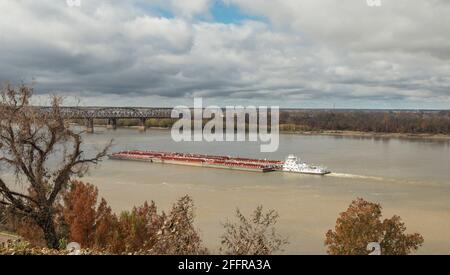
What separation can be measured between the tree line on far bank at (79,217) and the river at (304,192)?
1.42 meters

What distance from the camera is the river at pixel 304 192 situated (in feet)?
42.8

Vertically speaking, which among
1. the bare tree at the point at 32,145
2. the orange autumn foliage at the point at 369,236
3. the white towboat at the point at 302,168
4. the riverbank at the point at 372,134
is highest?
the bare tree at the point at 32,145

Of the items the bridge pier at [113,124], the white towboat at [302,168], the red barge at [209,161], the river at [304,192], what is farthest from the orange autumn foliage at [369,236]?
the bridge pier at [113,124]

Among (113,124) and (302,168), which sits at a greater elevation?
(113,124)

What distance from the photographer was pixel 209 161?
31.3m

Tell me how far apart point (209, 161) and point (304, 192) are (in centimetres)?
1203

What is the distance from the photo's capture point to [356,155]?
3459 cm

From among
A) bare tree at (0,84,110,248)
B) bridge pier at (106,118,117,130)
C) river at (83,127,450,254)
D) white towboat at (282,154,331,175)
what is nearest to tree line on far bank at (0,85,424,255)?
bare tree at (0,84,110,248)

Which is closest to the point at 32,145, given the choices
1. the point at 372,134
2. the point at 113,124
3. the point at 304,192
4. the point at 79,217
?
the point at 79,217

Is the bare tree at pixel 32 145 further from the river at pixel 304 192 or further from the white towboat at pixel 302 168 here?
the white towboat at pixel 302 168

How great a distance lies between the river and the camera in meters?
13.1

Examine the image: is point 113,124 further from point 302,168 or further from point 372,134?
point 302,168
